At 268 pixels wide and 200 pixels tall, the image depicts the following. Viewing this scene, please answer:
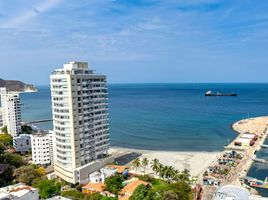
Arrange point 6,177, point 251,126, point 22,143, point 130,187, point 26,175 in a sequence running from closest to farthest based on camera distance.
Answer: point 130,187 → point 26,175 → point 6,177 → point 22,143 → point 251,126

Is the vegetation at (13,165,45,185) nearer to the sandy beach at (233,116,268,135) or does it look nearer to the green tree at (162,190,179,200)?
the green tree at (162,190,179,200)

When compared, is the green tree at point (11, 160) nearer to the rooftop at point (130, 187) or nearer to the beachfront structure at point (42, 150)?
the beachfront structure at point (42, 150)

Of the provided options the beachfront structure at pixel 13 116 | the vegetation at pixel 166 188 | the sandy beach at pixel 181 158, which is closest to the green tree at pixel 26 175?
the vegetation at pixel 166 188

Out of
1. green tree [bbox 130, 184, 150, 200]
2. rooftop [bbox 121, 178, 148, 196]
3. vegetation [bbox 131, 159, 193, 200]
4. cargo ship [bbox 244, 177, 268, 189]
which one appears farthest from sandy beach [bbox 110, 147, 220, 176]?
green tree [bbox 130, 184, 150, 200]

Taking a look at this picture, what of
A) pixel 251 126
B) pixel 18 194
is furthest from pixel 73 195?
pixel 251 126

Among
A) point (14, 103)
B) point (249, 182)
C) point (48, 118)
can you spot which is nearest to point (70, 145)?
point (249, 182)

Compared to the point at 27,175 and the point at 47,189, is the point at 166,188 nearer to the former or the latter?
the point at 47,189
